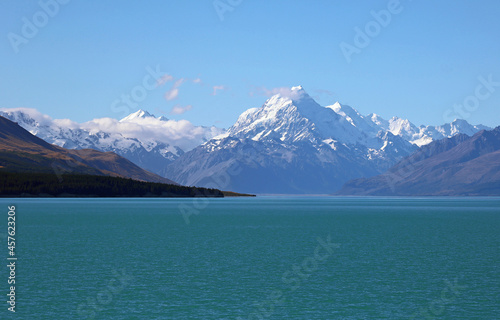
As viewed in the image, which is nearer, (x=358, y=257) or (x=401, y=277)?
(x=401, y=277)

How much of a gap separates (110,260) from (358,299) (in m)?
38.3

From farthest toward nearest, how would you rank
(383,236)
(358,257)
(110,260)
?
(383,236) → (358,257) → (110,260)

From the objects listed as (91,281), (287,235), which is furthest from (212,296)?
(287,235)

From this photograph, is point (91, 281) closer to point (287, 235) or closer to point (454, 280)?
point (454, 280)

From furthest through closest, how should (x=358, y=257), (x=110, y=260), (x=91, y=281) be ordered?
1. (x=358, y=257)
2. (x=110, y=260)
3. (x=91, y=281)

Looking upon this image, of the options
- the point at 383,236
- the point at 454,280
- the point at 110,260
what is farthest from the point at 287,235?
the point at 454,280

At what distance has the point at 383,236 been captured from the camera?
414 feet

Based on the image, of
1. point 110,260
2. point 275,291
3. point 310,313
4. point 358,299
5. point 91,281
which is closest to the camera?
point 310,313

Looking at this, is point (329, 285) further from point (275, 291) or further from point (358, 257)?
point (358, 257)

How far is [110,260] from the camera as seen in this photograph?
3241 inches

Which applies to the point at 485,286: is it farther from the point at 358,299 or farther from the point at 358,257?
the point at 358,257

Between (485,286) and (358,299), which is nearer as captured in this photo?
(358,299)

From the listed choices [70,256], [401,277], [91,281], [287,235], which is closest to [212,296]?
[91,281]

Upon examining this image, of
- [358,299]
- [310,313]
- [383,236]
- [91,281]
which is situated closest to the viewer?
[310,313]
